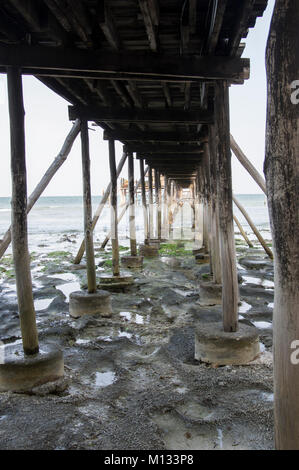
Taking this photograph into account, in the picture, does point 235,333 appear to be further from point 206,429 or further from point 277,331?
point 277,331

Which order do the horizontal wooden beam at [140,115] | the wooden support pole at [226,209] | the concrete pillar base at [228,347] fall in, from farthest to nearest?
the horizontal wooden beam at [140,115]
the wooden support pole at [226,209]
the concrete pillar base at [228,347]

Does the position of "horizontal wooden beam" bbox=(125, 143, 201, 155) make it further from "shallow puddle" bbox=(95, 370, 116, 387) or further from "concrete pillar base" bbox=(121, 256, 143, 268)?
"shallow puddle" bbox=(95, 370, 116, 387)

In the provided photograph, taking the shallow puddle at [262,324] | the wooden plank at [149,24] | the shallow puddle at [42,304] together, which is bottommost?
the shallow puddle at [42,304]

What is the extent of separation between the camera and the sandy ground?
8.98ft

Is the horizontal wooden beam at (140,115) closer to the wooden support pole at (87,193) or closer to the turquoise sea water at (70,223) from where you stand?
the wooden support pole at (87,193)

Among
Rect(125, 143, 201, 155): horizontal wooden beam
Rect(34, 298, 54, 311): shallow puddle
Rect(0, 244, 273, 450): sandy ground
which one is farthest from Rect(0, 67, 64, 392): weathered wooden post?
Rect(125, 143, 201, 155): horizontal wooden beam

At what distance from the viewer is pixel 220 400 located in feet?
10.8

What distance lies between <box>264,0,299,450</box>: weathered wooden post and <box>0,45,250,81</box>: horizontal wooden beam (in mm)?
2153

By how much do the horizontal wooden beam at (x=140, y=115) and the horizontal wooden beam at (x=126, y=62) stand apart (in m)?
2.10

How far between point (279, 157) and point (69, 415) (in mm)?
2526

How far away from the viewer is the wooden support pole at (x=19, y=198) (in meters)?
3.48

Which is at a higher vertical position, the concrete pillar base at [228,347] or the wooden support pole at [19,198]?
the wooden support pole at [19,198]

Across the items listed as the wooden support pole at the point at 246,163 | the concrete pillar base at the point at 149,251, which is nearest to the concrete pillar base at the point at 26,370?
the wooden support pole at the point at 246,163

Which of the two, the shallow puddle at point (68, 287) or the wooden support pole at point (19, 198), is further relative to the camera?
the shallow puddle at point (68, 287)
